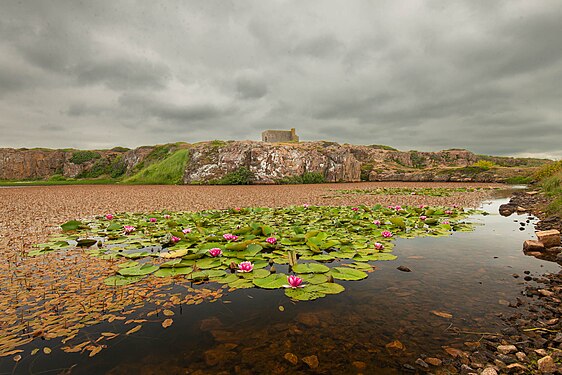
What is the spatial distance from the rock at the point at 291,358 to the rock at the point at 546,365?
164 centimetres

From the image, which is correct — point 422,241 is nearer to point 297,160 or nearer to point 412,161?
point 297,160

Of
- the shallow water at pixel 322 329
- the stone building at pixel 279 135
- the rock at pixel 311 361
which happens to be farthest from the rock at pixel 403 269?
the stone building at pixel 279 135

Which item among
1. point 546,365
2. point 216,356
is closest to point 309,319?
point 216,356

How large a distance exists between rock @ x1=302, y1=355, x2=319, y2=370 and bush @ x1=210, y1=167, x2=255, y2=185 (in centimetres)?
2838

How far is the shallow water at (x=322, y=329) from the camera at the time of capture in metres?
1.88

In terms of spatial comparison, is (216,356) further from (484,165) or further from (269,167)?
(484,165)

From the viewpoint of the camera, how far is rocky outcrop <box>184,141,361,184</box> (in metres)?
31.2

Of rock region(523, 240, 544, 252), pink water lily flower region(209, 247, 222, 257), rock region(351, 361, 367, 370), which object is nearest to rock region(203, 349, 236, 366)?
rock region(351, 361, 367, 370)

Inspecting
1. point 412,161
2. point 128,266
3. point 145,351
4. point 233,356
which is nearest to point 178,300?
point 145,351

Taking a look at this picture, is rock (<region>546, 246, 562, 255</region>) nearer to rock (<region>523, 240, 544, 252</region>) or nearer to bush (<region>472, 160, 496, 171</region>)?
rock (<region>523, 240, 544, 252</region>)

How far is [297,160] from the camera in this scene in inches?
1289

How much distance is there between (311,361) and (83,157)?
62831 millimetres

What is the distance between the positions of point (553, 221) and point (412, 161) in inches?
1917

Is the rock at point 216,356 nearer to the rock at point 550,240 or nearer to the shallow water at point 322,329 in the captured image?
the shallow water at point 322,329
